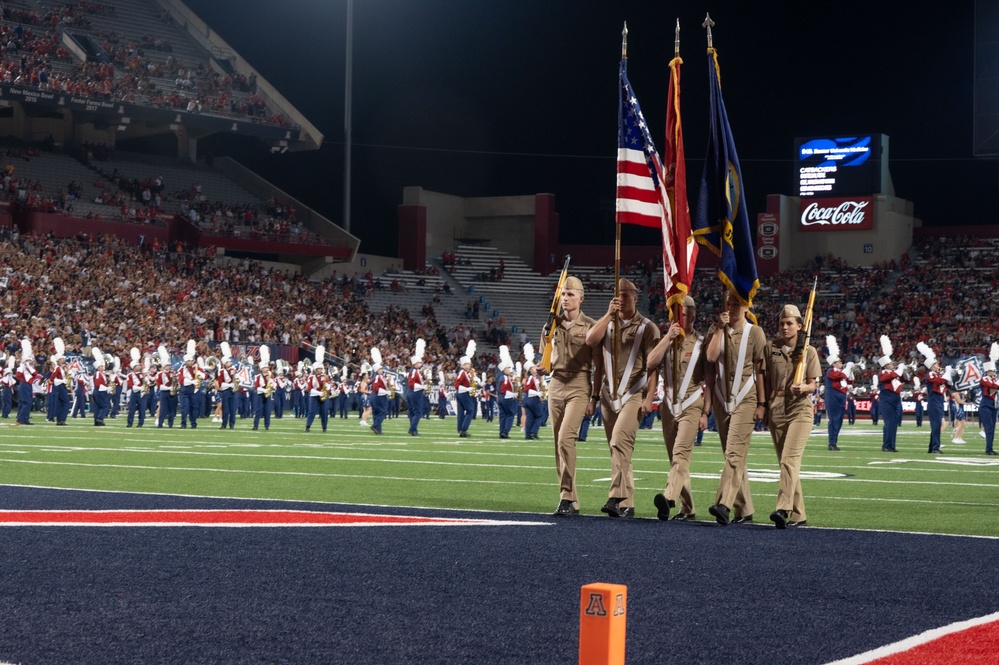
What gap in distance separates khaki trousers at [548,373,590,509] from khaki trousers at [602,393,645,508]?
316mm

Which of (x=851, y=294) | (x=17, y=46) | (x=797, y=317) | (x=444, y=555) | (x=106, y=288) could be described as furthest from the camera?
(x=851, y=294)

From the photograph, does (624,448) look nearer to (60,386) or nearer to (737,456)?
(737,456)

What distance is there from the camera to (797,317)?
30.9ft

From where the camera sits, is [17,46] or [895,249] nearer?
[17,46]

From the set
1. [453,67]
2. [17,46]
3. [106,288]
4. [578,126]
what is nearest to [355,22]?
[453,67]

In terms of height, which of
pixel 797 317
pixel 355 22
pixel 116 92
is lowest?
pixel 797 317

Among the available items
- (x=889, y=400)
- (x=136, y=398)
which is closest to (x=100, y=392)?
(x=136, y=398)

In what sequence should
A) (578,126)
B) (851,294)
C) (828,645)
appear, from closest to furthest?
(828,645) < (851,294) < (578,126)

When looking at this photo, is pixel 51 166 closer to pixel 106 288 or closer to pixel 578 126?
pixel 106 288

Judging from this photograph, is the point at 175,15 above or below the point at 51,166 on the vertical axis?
above

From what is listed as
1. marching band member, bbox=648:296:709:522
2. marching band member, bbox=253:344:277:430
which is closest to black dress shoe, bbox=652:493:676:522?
marching band member, bbox=648:296:709:522

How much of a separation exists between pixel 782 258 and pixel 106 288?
27399 millimetres

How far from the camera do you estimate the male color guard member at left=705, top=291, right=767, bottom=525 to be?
9172 mm

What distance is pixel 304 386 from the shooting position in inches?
1268
